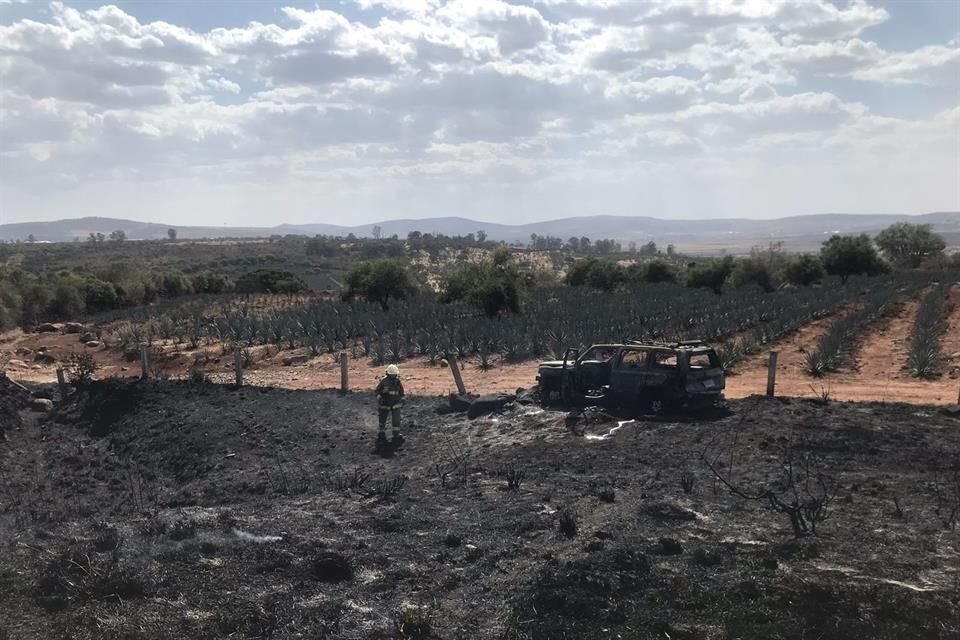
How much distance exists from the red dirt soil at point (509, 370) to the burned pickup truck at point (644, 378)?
341cm

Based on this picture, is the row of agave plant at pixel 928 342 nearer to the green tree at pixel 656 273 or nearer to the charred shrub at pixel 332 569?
the charred shrub at pixel 332 569

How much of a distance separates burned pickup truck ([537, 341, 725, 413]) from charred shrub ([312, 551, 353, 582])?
6825 mm

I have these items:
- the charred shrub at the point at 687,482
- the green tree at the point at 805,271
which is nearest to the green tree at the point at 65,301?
the charred shrub at the point at 687,482

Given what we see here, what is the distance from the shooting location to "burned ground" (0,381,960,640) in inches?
219

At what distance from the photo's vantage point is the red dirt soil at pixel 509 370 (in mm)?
16000

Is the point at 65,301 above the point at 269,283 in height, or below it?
below

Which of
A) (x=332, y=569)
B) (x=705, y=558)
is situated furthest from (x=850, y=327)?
(x=332, y=569)

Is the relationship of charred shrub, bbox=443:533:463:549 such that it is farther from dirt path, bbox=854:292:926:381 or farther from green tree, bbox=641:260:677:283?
green tree, bbox=641:260:677:283

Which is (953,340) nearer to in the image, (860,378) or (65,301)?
(860,378)

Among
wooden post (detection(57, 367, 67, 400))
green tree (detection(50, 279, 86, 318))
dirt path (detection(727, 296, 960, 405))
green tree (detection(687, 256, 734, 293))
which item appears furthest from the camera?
green tree (detection(687, 256, 734, 293))

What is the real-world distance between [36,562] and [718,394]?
9.53 meters

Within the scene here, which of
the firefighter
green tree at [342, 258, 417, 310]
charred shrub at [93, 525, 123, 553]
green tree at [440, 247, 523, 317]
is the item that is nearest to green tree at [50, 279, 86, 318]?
green tree at [342, 258, 417, 310]

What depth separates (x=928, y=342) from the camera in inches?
782

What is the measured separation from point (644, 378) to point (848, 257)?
43.9m
